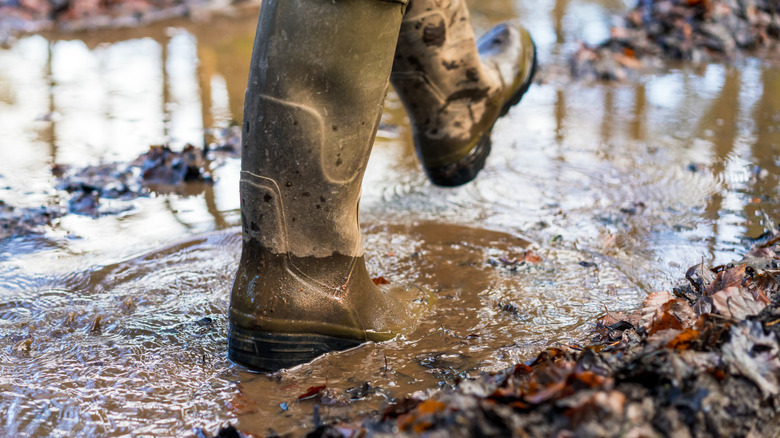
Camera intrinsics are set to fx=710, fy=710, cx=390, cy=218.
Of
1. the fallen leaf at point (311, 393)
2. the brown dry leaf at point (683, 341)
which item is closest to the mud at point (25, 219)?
the fallen leaf at point (311, 393)

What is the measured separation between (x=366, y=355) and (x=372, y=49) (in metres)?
0.79

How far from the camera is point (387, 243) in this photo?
264 cm

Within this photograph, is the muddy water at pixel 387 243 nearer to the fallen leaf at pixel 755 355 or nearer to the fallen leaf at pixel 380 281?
the fallen leaf at pixel 380 281

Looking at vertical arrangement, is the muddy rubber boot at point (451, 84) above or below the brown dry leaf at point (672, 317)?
above

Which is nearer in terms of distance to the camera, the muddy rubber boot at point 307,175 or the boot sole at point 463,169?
the muddy rubber boot at point 307,175

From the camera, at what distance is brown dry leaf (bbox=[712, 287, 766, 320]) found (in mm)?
1568

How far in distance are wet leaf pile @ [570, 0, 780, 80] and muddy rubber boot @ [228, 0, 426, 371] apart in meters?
3.79

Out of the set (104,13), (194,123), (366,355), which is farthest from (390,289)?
(104,13)

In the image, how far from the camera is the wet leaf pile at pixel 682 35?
543cm

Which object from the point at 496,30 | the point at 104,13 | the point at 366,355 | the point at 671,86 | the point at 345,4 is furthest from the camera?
the point at 104,13

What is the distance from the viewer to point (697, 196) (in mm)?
2996

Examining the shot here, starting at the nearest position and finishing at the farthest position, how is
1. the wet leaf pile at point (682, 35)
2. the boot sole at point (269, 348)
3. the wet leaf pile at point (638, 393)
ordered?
the wet leaf pile at point (638, 393), the boot sole at point (269, 348), the wet leaf pile at point (682, 35)

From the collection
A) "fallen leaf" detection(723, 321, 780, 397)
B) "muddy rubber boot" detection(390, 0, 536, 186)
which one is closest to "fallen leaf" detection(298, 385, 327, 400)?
"fallen leaf" detection(723, 321, 780, 397)

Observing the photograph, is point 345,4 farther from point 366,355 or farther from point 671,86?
point 671,86
